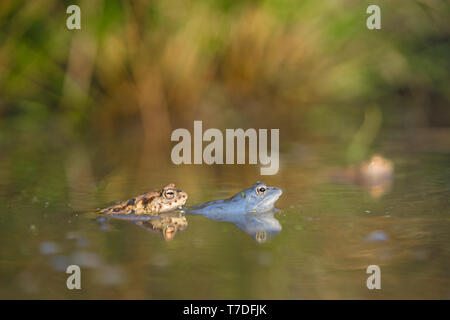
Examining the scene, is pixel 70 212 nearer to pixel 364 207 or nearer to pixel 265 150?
pixel 364 207

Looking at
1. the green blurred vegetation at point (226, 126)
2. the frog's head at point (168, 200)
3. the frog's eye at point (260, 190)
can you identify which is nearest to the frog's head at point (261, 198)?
the frog's eye at point (260, 190)

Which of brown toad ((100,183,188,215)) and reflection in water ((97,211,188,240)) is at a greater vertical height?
brown toad ((100,183,188,215))

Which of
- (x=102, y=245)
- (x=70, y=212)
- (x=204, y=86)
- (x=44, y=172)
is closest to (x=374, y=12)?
(x=204, y=86)

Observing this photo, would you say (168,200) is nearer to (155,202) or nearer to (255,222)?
(155,202)

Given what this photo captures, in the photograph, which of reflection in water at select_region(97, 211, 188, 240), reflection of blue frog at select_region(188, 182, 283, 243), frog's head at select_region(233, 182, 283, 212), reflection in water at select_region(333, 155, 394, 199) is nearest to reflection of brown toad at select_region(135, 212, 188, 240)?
reflection in water at select_region(97, 211, 188, 240)

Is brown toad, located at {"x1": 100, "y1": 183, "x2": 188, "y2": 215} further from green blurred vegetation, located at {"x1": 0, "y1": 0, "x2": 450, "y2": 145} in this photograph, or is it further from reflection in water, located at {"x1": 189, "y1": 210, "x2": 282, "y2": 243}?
green blurred vegetation, located at {"x1": 0, "y1": 0, "x2": 450, "y2": 145}
